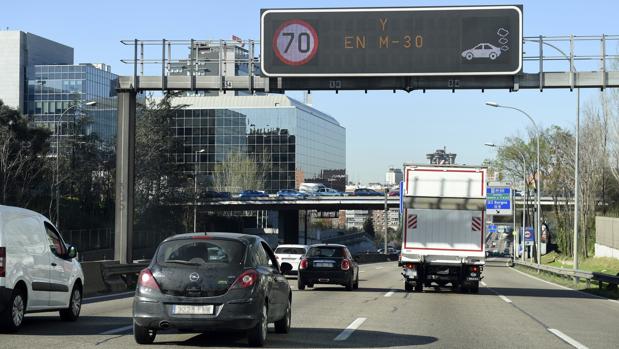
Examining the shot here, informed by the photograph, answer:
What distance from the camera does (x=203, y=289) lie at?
1082 centimetres

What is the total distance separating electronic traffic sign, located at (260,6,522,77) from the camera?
81.4 ft

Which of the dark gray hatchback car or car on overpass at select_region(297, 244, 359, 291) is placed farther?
car on overpass at select_region(297, 244, 359, 291)

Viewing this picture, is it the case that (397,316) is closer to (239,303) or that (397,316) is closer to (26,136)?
(239,303)

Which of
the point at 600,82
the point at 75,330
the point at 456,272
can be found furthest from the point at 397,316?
the point at 600,82

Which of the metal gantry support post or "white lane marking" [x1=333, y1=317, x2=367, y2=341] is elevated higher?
the metal gantry support post

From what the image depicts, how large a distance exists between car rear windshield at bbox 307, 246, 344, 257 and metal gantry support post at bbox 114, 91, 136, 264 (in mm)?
6314

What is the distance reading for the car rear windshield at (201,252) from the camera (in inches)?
438

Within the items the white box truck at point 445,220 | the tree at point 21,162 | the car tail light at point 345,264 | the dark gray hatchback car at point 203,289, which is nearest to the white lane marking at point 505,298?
the white box truck at point 445,220

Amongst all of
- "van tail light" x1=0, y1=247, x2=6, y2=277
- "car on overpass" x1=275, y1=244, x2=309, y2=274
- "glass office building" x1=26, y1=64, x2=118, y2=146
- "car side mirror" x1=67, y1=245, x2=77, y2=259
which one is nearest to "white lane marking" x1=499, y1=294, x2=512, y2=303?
"car on overpass" x1=275, y1=244, x2=309, y2=274

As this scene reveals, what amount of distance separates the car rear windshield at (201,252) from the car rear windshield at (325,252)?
1512cm

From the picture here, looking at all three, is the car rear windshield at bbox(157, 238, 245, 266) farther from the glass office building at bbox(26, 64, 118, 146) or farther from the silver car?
the glass office building at bbox(26, 64, 118, 146)

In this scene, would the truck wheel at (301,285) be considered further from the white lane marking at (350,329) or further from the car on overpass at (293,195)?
the car on overpass at (293,195)

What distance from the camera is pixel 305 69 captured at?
25.5m

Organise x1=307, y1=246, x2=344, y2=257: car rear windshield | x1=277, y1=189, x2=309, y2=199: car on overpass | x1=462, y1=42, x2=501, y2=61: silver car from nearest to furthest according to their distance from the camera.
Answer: x1=462, y1=42, x2=501, y2=61: silver car < x1=307, y1=246, x2=344, y2=257: car rear windshield < x1=277, y1=189, x2=309, y2=199: car on overpass
